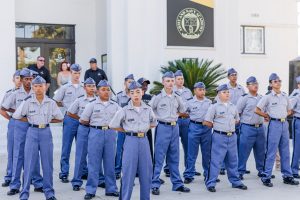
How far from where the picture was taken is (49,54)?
1788 cm

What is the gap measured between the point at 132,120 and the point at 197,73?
8249 mm

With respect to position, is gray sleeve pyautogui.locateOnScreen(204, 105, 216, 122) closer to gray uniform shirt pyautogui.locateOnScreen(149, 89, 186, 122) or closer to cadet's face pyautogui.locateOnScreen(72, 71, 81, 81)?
gray uniform shirt pyautogui.locateOnScreen(149, 89, 186, 122)

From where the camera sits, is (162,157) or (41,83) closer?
(41,83)

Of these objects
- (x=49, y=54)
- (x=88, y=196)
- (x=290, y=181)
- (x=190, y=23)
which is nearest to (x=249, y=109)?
(x=290, y=181)

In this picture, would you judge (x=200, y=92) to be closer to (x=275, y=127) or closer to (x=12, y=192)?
(x=275, y=127)

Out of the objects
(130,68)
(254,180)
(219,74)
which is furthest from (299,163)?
(130,68)

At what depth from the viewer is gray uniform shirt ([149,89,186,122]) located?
30.2ft

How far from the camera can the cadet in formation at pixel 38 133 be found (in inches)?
320

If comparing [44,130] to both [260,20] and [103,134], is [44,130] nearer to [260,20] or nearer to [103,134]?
[103,134]

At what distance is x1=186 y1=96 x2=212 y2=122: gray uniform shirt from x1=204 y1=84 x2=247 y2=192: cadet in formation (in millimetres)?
692

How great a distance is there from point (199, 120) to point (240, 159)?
1.19 metres

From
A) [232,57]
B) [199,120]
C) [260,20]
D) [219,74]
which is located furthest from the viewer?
[260,20]

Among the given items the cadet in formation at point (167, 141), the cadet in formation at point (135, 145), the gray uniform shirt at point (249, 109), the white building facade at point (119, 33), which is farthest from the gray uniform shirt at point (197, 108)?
the white building facade at point (119, 33)

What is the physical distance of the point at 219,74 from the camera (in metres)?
16.3
